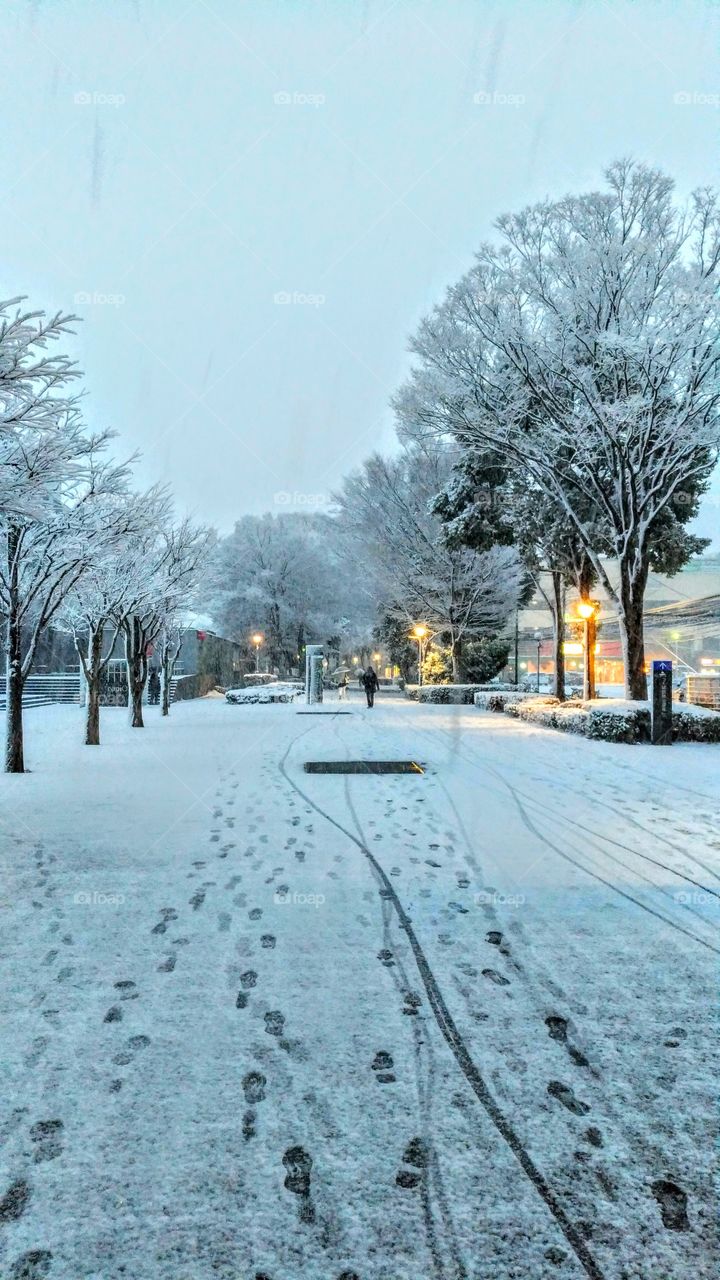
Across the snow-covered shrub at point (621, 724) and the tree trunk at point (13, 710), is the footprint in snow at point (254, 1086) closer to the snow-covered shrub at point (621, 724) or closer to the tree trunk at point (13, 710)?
the tree trunk at point (13, 710)

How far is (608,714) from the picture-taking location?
14680 mm

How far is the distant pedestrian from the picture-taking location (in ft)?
105

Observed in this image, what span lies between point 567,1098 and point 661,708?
13.1 meters

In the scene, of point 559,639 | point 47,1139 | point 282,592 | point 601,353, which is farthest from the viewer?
point 282,592

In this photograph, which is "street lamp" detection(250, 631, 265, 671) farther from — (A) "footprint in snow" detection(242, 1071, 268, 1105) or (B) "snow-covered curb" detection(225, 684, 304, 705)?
(A) "footprint in snow" detection(242, 1071, 268, 1105)

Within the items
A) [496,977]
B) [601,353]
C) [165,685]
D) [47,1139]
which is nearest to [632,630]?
[601,353]

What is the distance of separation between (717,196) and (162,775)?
16.4 m

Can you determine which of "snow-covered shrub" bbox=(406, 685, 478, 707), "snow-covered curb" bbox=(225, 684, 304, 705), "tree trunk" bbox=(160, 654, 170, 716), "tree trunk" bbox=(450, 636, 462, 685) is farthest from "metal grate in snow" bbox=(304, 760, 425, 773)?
"tree trunk" bbox=(450, 636, 462, 685)

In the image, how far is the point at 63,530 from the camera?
10789 millimetres

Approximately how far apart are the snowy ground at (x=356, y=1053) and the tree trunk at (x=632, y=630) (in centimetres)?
1088

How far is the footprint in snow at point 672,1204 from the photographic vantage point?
208 cm

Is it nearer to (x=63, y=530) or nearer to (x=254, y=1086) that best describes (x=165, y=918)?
(x=254, y=1086)

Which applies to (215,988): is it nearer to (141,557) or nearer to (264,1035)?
(264,1035)

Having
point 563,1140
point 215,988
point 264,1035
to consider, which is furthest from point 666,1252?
point 215,988
